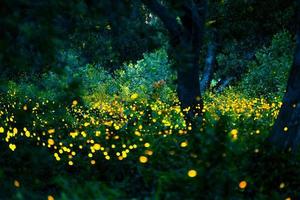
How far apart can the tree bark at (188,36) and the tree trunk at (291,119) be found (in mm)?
1604

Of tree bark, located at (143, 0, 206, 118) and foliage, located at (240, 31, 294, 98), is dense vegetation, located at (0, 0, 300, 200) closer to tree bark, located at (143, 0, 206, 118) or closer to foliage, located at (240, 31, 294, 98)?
tree bark, located at (143, 0, 206, 118)

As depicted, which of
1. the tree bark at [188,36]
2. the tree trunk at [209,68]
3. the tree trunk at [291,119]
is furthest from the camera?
the tree trunk at [209,68]

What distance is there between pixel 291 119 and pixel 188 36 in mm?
2638

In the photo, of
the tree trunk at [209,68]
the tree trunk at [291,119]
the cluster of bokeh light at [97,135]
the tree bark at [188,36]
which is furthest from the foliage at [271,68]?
the tree trunk at [291,119]

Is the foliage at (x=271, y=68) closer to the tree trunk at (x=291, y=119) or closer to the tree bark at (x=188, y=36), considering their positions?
the tree bark at (x=188, y=36)

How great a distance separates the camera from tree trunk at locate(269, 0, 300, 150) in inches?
246

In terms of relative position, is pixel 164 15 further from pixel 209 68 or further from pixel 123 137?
pixel 209 68

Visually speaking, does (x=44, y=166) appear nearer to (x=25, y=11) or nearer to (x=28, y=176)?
(x=28, y=176)

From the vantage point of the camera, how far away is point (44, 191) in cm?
625

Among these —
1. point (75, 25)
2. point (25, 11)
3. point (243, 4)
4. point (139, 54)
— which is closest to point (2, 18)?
point (25, 11)

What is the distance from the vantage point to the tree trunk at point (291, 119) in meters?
6.24

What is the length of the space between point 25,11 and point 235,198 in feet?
9.73

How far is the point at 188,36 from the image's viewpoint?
809 centimetres

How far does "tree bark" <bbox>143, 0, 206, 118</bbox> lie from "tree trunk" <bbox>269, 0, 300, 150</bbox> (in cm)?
160
